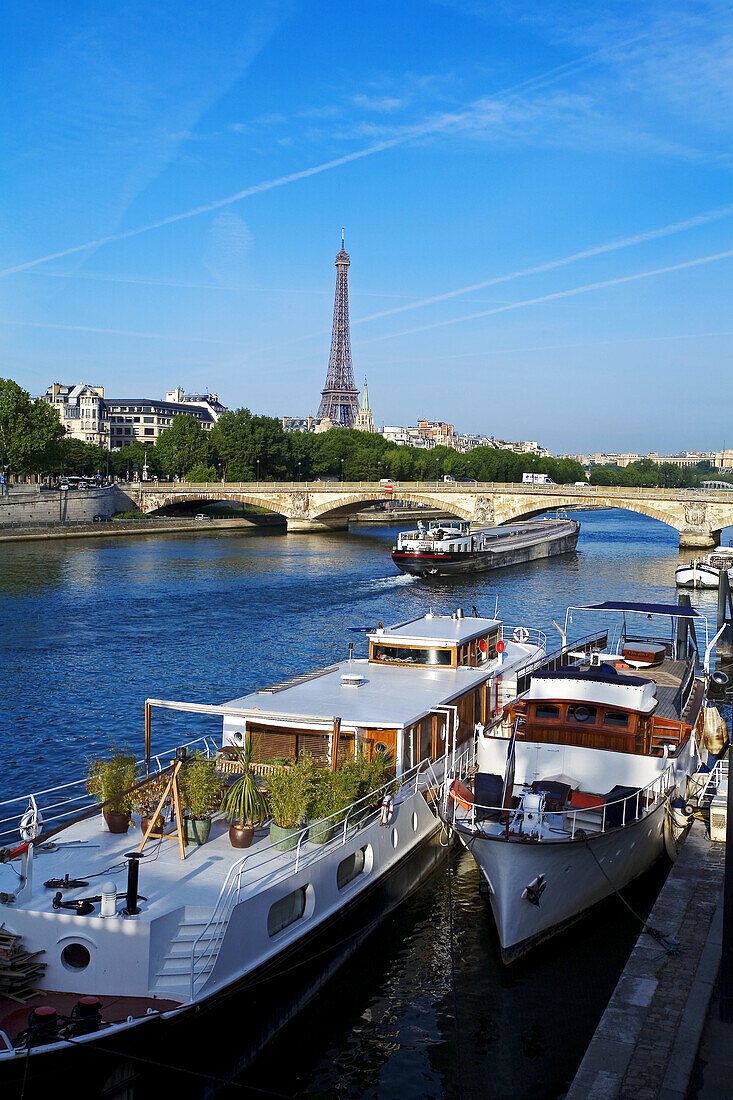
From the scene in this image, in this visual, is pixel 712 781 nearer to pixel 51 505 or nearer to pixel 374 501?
pixel 51 505

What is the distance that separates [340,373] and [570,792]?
168 metres

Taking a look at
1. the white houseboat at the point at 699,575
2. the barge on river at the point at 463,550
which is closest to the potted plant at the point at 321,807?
the white houseboat at the point at 699,575

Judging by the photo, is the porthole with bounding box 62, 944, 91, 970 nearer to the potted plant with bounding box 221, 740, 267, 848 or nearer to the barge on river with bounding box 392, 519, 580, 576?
the potted plant with bounding box 221, 740, 267, 848

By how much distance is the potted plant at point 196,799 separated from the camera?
421 inches

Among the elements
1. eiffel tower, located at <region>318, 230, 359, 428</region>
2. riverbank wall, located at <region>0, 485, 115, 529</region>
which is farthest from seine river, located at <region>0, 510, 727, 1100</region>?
eiffel tower, located at <region>318, 230, 359, 428</region>

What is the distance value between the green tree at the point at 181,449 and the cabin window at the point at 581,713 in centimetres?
8673

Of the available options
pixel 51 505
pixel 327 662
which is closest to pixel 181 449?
pixel 51 505

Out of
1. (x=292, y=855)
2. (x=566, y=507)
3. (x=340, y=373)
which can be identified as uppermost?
(x=340, y=373)

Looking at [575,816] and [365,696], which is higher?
[365,696]

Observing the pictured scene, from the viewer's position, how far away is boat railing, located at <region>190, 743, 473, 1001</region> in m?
8.89

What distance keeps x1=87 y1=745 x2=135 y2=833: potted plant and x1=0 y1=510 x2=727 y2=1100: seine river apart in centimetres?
263

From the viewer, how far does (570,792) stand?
1320 centimetres

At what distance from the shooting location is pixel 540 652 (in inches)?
808

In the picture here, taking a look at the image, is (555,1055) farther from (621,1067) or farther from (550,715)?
(550,715)
